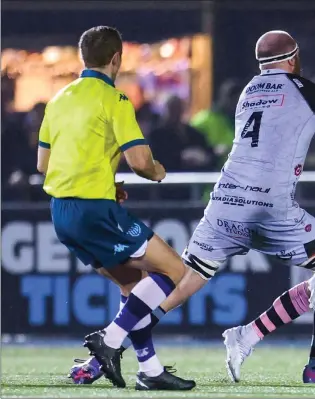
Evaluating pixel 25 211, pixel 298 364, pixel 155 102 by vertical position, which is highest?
pixel 155 102

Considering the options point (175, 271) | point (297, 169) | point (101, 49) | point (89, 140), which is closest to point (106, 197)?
point (89, 140)

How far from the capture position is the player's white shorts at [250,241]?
28.3 ft

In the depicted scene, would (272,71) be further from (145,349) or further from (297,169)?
(145,349)

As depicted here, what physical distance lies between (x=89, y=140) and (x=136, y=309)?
976 mm

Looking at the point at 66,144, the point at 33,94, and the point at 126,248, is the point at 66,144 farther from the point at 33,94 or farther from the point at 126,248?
the point at 33,94

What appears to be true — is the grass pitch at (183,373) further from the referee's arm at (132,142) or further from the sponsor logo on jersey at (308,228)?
the referee's arm at (132,142)

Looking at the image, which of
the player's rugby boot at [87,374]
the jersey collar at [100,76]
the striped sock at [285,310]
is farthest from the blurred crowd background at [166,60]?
the jersey collar at [100,76]

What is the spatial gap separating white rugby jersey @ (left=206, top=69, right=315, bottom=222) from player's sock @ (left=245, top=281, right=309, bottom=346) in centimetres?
54

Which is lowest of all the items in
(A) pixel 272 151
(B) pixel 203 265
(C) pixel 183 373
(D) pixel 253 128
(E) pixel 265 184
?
(C) pixel 183 373

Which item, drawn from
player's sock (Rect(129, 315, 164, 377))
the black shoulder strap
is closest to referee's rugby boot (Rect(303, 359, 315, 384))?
player's sock (Rect(129, 315, 164, 377))

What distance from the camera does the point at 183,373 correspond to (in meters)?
9.67

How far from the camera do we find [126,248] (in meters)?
8.13

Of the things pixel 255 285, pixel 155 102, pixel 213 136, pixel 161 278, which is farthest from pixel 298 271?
pixel 161 278

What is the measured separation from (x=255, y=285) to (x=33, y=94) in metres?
3.00
